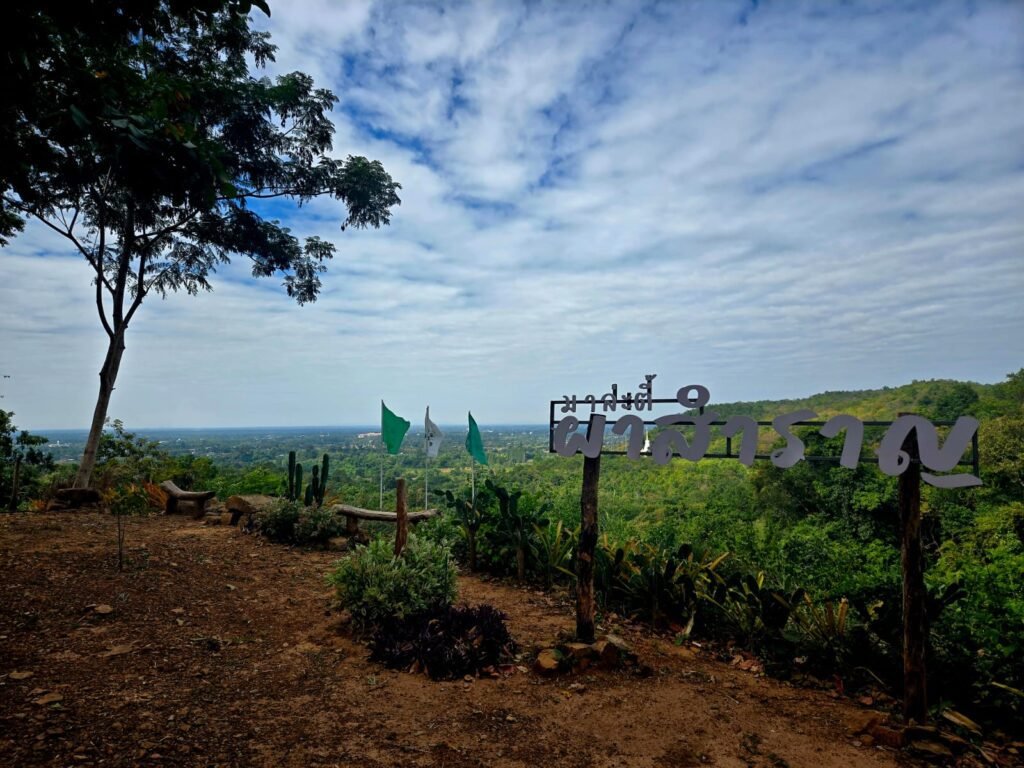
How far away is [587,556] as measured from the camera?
16.8 feet

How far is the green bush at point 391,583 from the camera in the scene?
5086 mm

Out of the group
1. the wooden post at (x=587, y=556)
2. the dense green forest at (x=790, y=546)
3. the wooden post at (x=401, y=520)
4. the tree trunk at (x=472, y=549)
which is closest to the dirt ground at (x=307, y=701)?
the wooden post at (x=587, y=556)

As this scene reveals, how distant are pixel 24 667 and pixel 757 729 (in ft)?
17.6

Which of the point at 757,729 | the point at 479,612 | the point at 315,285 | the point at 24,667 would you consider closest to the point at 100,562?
the point at 24,667

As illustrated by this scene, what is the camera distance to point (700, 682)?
4.61 meters

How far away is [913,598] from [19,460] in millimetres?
14161

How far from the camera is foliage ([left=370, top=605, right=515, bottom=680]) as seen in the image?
14.6ft

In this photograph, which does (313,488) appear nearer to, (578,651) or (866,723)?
(578,651)

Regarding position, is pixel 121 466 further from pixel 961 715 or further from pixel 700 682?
pixel 961 715

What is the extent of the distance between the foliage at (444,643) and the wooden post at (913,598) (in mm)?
3044

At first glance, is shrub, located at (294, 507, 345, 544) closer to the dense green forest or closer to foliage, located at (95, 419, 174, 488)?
the dense green forest

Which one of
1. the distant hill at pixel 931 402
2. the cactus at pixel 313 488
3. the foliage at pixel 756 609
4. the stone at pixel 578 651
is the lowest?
the stone at pixel 578 651

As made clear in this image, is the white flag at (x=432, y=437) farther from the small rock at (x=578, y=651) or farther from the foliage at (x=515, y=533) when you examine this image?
the small rock at (x=578, y=651)

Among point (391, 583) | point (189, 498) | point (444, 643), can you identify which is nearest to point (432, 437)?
point (391, 583)
